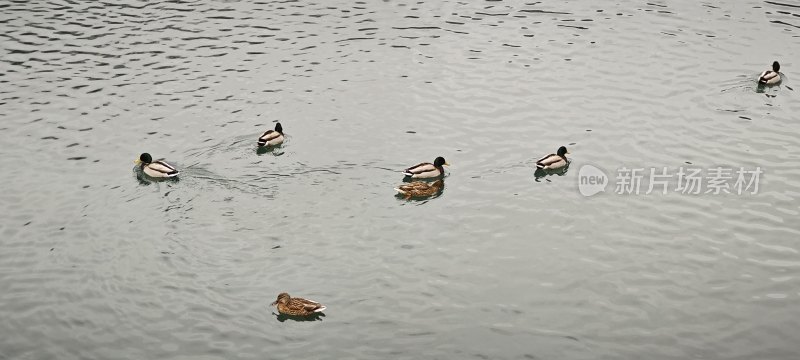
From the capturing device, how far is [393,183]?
93.4 feet

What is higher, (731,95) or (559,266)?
(731,95)

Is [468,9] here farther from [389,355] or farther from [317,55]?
[389,355]

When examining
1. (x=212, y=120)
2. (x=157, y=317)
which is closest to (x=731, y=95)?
(x=212, y=120)

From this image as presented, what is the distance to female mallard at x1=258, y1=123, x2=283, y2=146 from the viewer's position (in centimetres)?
3039

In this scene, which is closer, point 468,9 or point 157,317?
point 157,317

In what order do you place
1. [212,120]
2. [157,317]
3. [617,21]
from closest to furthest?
[157,317] → [212,120] → [617,21]

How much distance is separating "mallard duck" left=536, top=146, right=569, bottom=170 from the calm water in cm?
45

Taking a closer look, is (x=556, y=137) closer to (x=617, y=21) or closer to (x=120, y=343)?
(x=617, y=21)

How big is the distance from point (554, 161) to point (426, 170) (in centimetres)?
457

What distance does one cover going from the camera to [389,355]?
66.6 ft

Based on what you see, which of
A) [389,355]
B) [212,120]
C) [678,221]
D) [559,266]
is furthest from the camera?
[212,120]

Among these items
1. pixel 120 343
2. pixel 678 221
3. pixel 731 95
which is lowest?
pixel 120 343

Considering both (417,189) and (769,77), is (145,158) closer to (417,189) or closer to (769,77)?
(417,189)

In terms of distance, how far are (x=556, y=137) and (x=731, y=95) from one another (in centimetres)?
809
